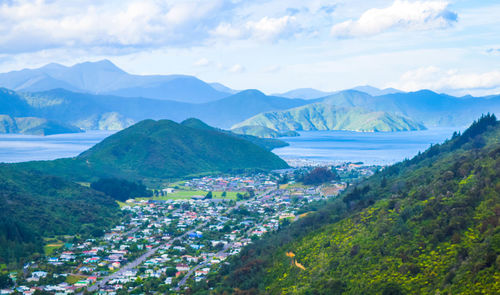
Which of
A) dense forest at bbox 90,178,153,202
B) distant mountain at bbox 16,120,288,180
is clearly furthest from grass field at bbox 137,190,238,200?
distant mountain at bbox 16,120,288,180

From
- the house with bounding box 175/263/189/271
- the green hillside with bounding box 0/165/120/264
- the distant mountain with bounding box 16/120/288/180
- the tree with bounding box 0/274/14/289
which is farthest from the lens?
the distant mountain with bounding box 16/120/288/180

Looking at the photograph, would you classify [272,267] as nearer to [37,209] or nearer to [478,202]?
[478,202]

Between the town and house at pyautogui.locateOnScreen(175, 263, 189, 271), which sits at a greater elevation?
the town

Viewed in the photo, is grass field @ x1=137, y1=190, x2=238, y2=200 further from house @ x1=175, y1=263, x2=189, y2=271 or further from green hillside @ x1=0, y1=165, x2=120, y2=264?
house @ x1=175, y1=263, x2=189, y2=271

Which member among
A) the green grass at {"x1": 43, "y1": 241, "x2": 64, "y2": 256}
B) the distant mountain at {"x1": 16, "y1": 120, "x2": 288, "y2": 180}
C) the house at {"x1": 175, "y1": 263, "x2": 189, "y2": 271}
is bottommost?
the house at {"x1": 175, "y1": 263, "x2": 189, "y2": 271}

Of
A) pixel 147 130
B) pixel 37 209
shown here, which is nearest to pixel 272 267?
pixel 37 209

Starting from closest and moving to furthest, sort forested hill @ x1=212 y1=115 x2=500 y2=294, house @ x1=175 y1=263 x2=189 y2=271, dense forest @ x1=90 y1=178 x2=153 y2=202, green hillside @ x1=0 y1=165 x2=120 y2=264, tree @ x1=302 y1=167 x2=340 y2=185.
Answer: forested hill @ x1=212 y1=115 x2=500 y2=294, house @ x1=175 y1=263 x2=189 y2=271, green hillside @ x1=0 y1=165 x2=120 y2=264, dense forest @ x1=90 y1=178 x2=153 y2=202, tree @ x1=302 y1=167 x2=340 y2=185

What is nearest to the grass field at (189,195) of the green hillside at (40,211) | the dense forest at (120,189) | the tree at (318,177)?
the dense forest at (120,189)
